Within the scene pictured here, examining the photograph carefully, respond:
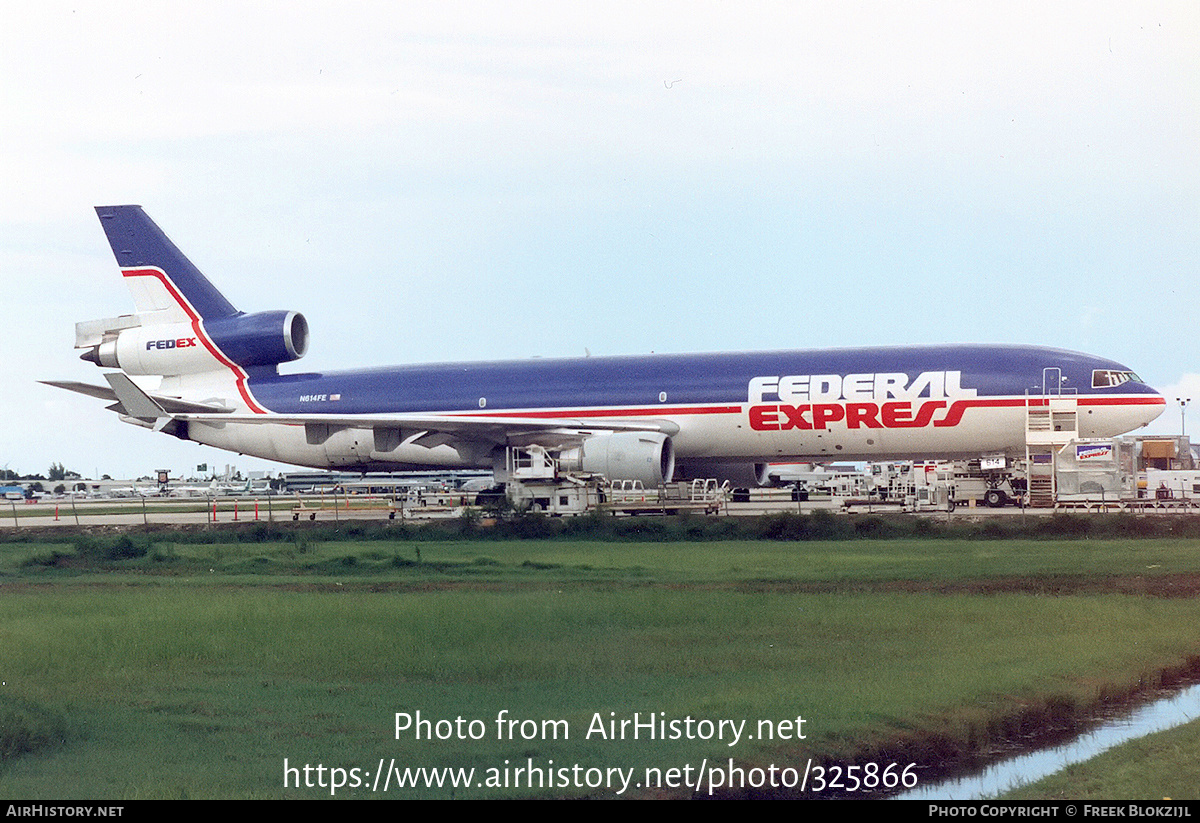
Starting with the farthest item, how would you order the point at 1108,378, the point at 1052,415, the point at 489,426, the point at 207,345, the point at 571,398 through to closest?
1. the point at 207,345
2. the point at 571,398
3. the point at 489,426
4. the point at 1108,378
5. the point at 1052,415

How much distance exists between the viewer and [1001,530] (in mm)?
22594

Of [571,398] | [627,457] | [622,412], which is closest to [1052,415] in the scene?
[627,457]

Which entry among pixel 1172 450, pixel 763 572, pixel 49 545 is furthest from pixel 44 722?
pixel 1172 450

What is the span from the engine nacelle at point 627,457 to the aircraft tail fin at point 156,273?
1259 centimetres

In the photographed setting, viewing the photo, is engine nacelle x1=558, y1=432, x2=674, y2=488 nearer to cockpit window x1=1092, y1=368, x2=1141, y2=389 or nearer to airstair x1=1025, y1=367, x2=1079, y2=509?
airstair x1=1025, y1=367, x2=1079, y2=509

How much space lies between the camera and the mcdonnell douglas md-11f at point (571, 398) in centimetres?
2872

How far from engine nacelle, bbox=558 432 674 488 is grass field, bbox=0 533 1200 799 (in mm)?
9910

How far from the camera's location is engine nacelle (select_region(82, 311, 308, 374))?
34.8 m

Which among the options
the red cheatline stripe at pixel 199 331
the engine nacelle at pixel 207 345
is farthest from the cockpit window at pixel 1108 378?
the red cheatline stripe at pixel 199 331

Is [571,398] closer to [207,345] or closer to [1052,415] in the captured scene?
[207,345]

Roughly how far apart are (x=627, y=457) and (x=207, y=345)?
13.5 m

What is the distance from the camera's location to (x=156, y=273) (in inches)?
1399
